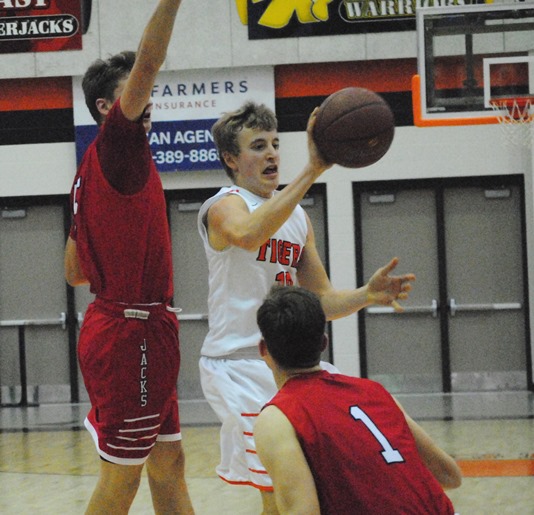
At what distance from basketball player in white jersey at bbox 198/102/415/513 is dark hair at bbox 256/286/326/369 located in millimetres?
896

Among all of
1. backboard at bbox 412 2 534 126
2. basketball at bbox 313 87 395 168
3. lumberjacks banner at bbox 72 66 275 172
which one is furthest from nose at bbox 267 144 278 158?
lumberjacks banner at bbox 72 66 275 172

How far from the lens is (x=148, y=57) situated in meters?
2.76

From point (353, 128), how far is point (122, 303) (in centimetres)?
99

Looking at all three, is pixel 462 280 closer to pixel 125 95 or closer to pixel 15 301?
pixel 15 301

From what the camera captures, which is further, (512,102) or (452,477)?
(512,102)

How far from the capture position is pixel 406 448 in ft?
7.20

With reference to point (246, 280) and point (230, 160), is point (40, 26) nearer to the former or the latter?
point (230, 160)

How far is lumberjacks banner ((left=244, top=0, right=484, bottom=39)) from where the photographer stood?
10.2 m

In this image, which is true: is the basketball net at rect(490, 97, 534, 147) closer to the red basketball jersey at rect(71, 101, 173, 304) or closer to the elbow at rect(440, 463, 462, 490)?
the red basketball jersey at rect(71, 101, 173, 304)

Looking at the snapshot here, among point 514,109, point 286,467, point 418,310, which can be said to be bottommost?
point 418,310

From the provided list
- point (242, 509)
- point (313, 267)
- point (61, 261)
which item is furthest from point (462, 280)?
point (313, 267)

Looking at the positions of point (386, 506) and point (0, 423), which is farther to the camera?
point (0, 423)

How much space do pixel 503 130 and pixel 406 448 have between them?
27.7ft

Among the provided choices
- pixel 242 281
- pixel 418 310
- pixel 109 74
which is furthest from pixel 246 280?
pixel 418 310
